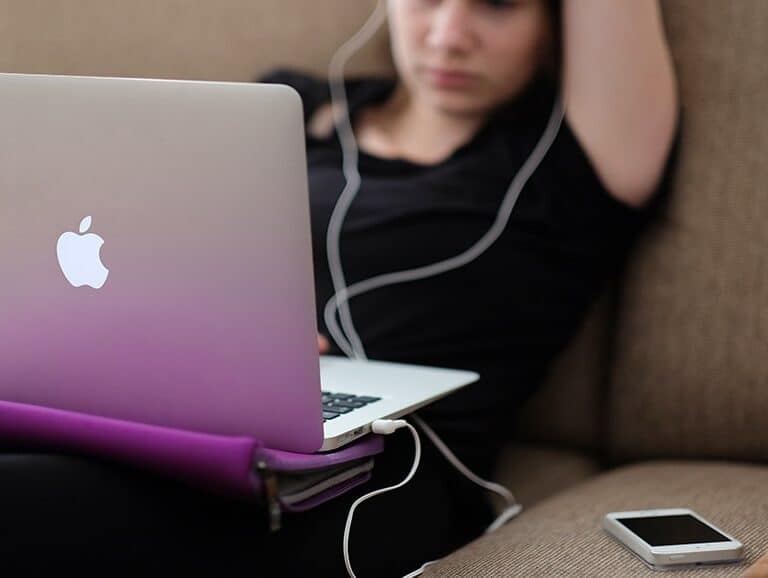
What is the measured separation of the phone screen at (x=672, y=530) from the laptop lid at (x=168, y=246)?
1.13 feet

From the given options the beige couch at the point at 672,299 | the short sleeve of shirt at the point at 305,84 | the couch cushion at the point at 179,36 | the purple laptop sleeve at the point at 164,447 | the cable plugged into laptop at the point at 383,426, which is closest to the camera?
the purple laptop sleeve at the point at 164,447

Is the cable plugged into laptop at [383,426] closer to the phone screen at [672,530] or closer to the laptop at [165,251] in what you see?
the laptop at [165,251]

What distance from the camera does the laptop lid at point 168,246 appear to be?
712mm

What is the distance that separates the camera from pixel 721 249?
1.23 meters

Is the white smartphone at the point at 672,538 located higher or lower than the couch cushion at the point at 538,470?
higher

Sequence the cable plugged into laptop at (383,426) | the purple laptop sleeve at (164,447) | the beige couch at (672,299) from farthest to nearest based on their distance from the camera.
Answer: the beige couch at (672,299)
the cable plugged into laptop at (383,426)
the purple laptop sleeve at (164,447)

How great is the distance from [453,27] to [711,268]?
0.46 m

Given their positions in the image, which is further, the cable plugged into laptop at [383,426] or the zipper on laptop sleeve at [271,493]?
the cable plugged into laptop at [383,426]

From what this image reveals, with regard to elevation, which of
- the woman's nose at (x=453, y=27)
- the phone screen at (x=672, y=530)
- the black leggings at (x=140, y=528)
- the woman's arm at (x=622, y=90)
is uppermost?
the woman's nose at (x=453, y=27)

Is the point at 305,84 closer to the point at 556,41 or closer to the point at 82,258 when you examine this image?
the point at 556,41

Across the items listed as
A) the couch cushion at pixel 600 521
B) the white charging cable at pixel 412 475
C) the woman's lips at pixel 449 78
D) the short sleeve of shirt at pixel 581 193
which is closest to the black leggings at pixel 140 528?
the white charging cable at pixel 412 475

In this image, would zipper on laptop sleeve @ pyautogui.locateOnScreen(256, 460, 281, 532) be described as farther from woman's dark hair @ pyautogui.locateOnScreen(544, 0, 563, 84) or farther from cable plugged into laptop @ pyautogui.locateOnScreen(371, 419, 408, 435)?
woman's dark hair @ pyautogui.locateOnScreen(544, 0, 563, 84)

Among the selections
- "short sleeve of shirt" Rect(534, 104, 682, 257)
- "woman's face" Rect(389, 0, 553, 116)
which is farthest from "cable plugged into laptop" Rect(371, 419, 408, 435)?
"woman's face" Rect(389, 0, 553, 116)

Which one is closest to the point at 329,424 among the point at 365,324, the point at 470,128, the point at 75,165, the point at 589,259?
the point at 75,165
